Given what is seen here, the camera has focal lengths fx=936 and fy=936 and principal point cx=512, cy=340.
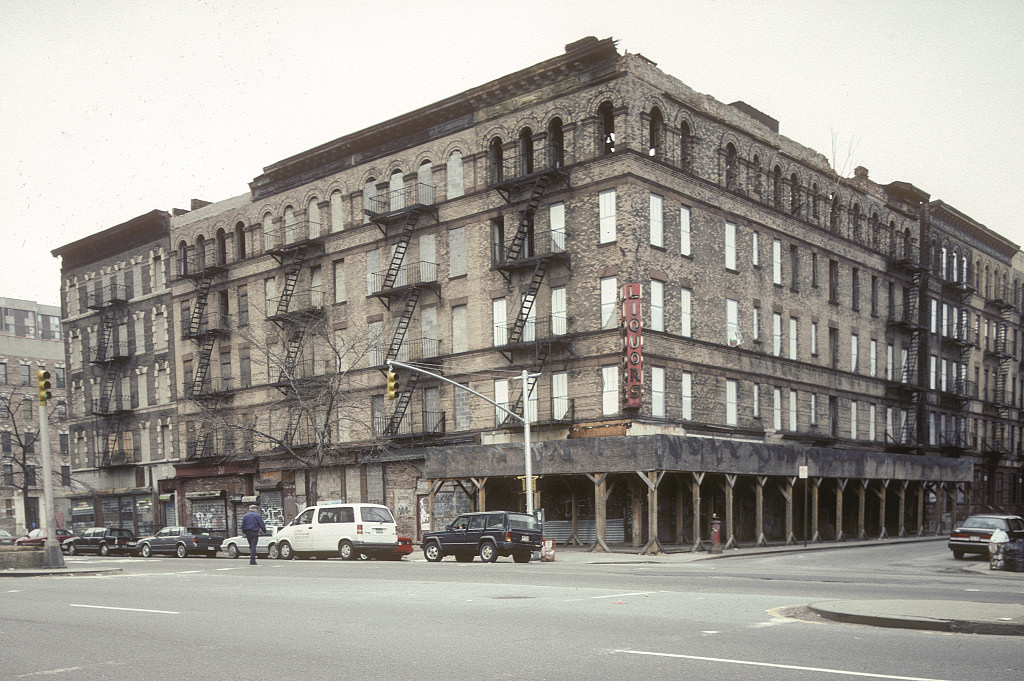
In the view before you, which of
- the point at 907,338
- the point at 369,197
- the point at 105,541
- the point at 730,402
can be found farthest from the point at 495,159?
the point at 907,338

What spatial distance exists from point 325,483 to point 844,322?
28530 mm

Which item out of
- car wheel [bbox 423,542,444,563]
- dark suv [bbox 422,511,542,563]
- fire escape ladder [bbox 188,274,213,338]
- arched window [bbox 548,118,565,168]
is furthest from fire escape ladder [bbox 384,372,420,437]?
fire escape ladder [bbox 188,274,213,338]

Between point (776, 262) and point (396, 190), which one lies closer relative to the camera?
point (396, 190)

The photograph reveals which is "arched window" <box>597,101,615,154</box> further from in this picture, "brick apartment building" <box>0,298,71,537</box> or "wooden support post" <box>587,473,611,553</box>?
"brick apartment building" <box>0,298,71,537</box>

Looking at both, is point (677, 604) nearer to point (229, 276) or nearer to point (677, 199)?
point (677, 199)

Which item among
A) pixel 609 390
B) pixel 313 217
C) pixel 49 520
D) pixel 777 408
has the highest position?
pixel 313 217

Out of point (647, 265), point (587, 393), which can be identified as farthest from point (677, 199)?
point (587, 393)

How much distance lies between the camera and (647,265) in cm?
3684

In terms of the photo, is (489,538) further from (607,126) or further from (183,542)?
(607,126)

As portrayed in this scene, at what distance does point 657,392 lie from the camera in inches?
1448

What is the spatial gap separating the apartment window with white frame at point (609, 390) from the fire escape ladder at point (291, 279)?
1977 centimetres

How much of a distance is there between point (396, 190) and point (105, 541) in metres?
20.5

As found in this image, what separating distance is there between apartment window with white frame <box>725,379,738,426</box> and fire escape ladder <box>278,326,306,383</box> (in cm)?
2124

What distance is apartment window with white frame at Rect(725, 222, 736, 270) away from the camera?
4172 cm
